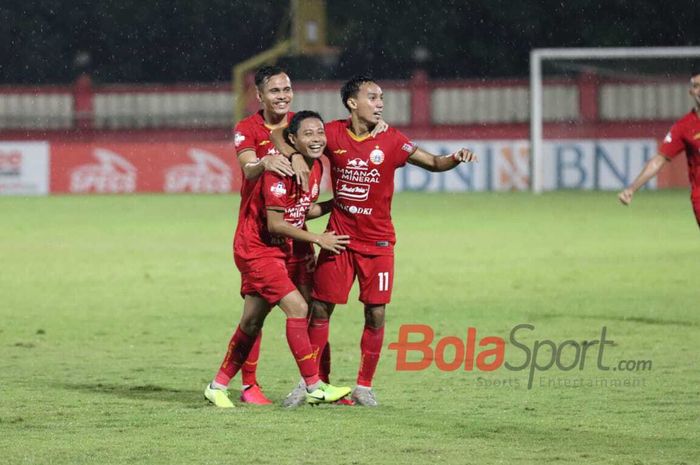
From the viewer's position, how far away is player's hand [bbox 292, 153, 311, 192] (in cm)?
775

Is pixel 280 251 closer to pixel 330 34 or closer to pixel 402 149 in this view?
pixel 402 149

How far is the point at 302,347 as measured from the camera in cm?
784

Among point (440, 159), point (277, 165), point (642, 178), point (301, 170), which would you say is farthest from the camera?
point (642, 178)

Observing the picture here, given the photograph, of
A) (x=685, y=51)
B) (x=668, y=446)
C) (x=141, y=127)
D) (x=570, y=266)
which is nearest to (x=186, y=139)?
(x=141, y=127)

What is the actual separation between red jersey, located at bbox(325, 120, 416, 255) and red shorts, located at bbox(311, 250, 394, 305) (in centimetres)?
6

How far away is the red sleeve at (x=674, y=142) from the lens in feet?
36.2

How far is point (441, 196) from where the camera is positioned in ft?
113

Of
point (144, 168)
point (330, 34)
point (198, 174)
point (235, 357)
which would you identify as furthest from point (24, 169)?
point (235, 357)

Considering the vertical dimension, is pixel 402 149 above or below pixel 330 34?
below

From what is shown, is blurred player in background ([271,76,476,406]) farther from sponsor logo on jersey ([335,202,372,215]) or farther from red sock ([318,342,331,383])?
red sock ([318,342,331,383])

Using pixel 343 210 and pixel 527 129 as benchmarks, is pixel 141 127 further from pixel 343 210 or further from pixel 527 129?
pixel 343 210

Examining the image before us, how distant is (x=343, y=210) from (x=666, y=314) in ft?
17.4

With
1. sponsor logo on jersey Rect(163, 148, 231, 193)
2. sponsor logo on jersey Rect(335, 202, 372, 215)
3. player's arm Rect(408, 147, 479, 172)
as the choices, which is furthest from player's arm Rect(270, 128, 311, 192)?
sponsor logo on jersey Rect(163, 148, 231, 193)

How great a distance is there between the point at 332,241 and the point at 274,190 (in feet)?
1.45
